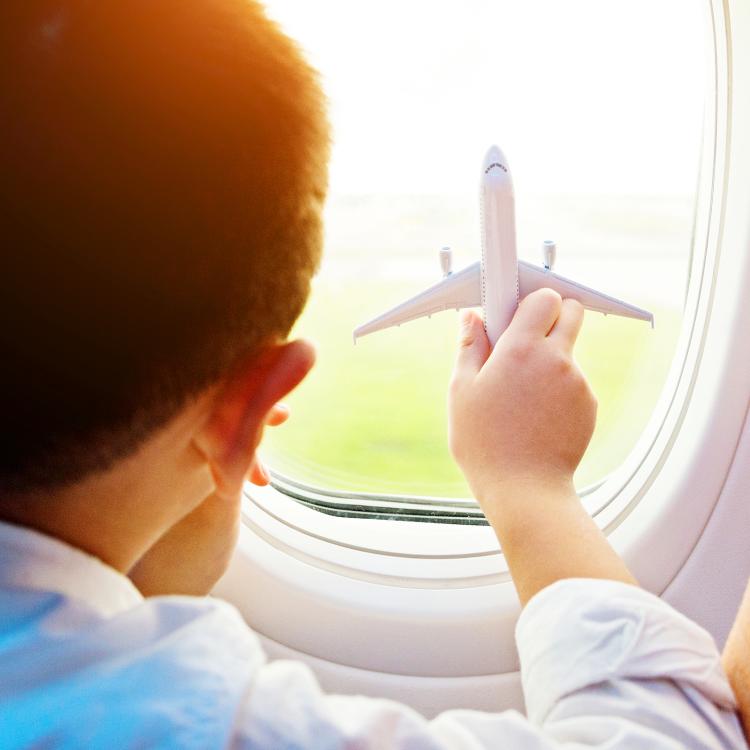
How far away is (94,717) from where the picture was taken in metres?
0.33

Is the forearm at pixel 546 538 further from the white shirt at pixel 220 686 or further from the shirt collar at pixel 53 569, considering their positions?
the shirt collar at pixel 53 569

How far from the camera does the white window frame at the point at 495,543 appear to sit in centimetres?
87

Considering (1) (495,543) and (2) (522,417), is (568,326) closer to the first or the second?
(2) (522,417)

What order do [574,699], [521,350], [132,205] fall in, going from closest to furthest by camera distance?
[132,205] < [574,699] < [521,350]

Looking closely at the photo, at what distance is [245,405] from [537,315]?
1.30ft

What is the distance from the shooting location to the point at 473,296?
43.8 inches

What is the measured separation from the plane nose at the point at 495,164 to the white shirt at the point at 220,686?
723 mm

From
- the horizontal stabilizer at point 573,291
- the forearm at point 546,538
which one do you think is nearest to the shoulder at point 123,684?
the forearm at point 546,538

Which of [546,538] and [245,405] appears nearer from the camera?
[245,405]

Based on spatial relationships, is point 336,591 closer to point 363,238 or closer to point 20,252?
point 363,238

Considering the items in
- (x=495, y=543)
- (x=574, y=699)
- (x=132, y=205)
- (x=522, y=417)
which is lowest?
(x=495, y=543)

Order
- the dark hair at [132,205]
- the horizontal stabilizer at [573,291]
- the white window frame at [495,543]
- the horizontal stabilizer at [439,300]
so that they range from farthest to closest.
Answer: the horizontal stabilizer at [439,300] < the horizontal stabilizer at [573,291] < the white window frame at [495,543] < the dark hair at [132,205]

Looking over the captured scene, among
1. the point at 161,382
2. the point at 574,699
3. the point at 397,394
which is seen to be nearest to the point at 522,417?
the point at 574,699

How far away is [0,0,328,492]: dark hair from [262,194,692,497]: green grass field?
826mm
